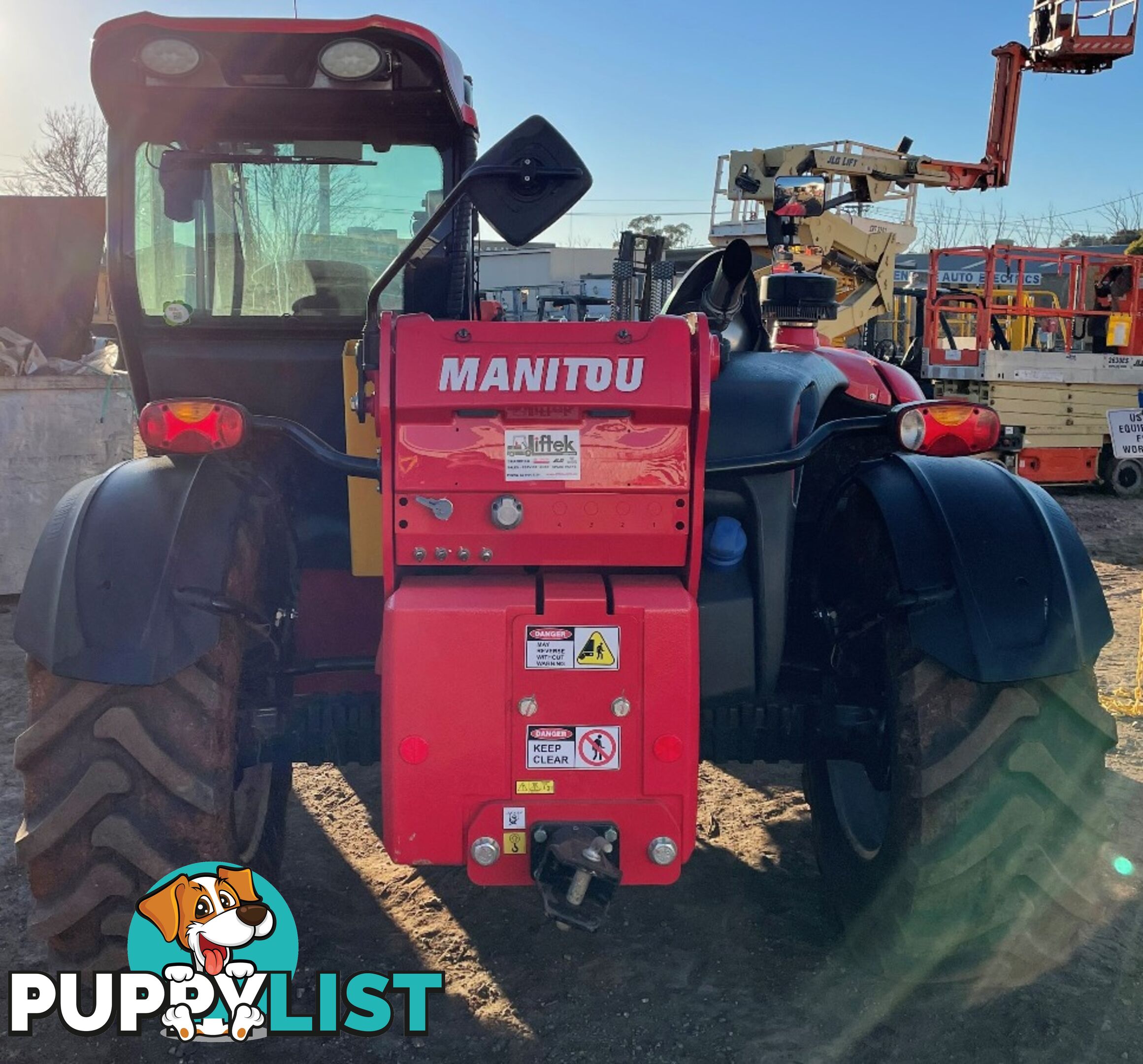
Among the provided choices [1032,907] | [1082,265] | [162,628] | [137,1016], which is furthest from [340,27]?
[1082,265]

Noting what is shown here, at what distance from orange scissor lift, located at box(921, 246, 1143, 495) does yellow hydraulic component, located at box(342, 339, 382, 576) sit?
953 centimetres

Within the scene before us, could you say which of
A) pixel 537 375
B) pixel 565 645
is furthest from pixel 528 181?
pixel 565 645

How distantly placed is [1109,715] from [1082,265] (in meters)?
11.1

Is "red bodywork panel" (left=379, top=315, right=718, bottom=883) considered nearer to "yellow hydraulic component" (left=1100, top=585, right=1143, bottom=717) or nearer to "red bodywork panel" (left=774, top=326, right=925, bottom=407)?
"red bodywork panel" (left=774, top=326, right=925, bottom=407)

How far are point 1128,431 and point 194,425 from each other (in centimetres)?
452

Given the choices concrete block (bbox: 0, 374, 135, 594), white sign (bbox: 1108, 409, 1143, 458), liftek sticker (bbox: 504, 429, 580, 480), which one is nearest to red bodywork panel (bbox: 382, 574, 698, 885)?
liftek sticker (bbox: 504, 429, 580, 480)

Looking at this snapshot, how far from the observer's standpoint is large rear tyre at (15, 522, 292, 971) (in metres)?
2.51

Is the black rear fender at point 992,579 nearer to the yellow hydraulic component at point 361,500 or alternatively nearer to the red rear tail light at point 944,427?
the red rear tail light at point 944,427

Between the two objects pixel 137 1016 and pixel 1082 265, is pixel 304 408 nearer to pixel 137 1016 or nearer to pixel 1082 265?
pixel 137 1016

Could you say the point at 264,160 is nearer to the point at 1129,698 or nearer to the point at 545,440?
the point at 545,440

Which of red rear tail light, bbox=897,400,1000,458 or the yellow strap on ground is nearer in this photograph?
red rear tail light, bbox=897,400,1000,458

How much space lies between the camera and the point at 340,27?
9.46 ft

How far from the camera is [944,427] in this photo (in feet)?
9.19

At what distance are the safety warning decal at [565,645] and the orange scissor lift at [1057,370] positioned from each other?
9977 millimetres
